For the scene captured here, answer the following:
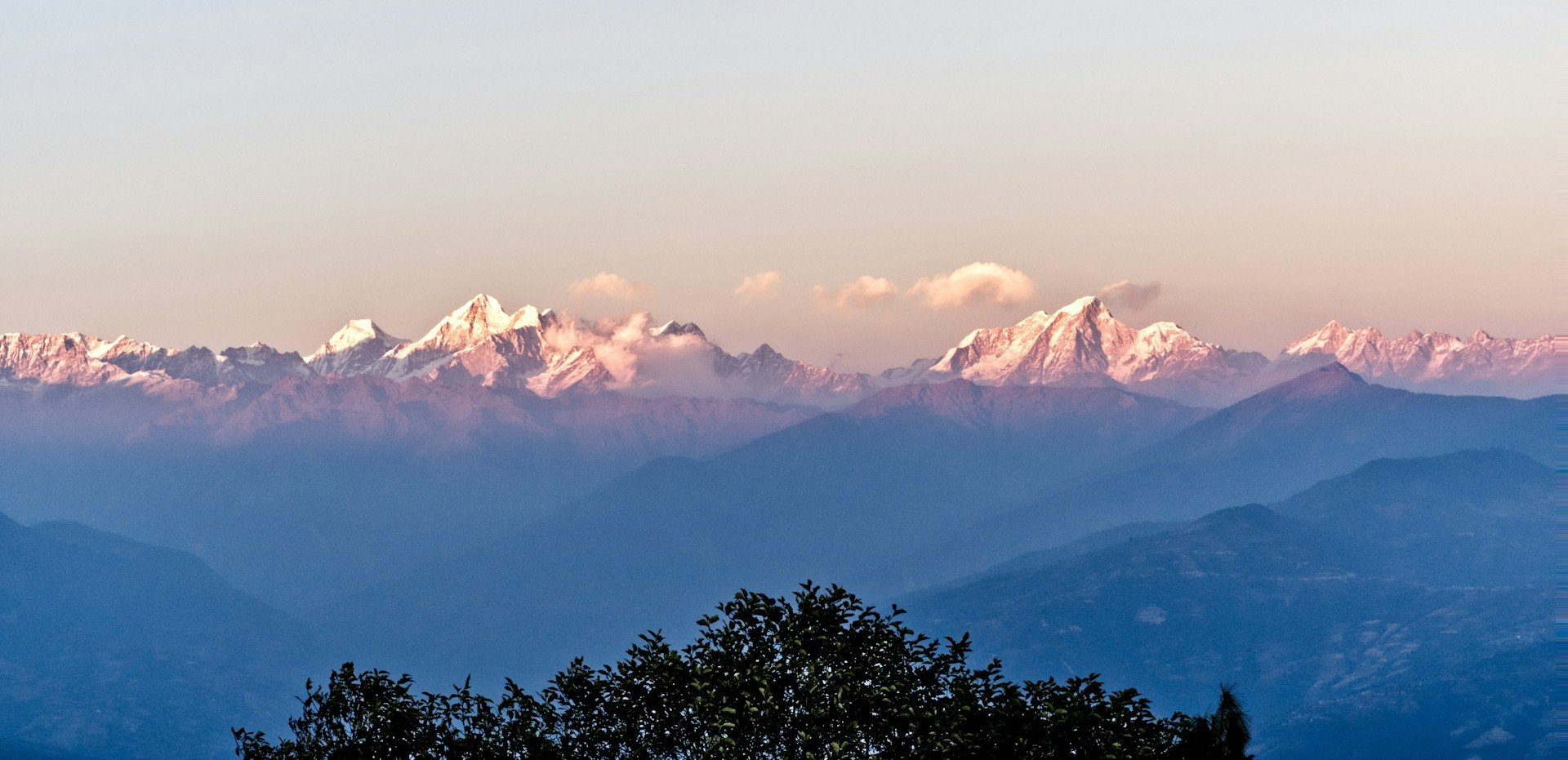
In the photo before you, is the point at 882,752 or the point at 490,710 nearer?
the point at 882,752

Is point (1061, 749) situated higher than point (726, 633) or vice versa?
point (726, 633)

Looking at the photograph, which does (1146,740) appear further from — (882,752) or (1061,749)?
(882,752)

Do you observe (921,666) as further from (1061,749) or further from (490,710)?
(490,710)

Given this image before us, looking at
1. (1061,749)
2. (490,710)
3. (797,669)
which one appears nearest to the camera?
(1061,749)

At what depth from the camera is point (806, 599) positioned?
88.7m

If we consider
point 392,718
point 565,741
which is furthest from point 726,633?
point 392,718

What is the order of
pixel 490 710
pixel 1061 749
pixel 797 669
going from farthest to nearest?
pixel 490 710, pixel 797 669, pixel 1061 749

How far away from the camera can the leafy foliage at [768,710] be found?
3223 inches

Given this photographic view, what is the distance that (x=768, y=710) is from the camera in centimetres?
8400

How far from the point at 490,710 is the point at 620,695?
748cm

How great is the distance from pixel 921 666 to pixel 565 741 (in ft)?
61.0

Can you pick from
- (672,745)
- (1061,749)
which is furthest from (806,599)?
(1061,749)

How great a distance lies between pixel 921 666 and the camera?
89.2 meters

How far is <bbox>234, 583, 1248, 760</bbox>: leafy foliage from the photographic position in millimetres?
81875
